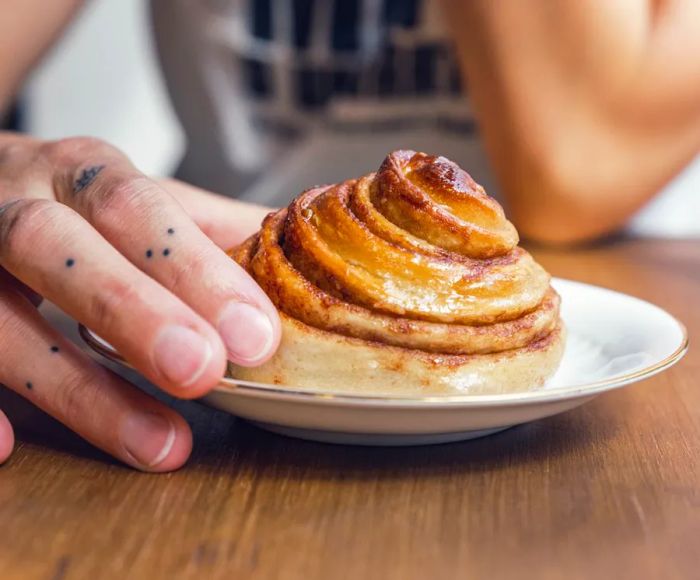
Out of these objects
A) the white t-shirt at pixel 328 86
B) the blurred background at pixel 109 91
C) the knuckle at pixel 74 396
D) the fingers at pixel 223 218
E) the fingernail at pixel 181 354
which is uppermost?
the fingernail at pixel 181 354

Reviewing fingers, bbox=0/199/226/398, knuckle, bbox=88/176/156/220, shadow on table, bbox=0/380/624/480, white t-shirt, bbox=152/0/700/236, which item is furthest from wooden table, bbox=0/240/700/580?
white t-shirt, bbox=152/0/700/236

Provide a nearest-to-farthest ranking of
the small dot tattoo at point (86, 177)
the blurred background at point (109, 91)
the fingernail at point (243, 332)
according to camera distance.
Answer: the fingernail at point (243, 332), the small dot tattoo at point (86, 177), the blurred background at point (109, 91)

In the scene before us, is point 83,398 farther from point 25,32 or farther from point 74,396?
point 25,32

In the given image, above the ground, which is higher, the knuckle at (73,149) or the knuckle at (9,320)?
the knuckle at (73,149)

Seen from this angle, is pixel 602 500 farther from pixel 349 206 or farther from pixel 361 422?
pixel 349 206

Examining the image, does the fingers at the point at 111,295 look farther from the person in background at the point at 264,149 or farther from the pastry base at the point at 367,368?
the pastry base at the point at 367,368

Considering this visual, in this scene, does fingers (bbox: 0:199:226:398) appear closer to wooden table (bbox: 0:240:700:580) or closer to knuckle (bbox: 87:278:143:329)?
knuckle (bbox: 87:278:143:329)

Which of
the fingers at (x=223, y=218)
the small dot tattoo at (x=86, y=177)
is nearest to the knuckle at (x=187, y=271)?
the small dot tattoo at (x=86, y=177)
